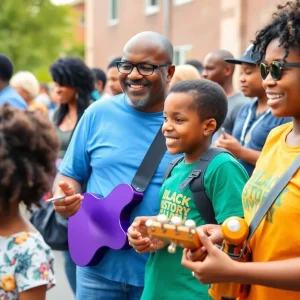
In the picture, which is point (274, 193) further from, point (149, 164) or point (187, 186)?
point (149, 164)

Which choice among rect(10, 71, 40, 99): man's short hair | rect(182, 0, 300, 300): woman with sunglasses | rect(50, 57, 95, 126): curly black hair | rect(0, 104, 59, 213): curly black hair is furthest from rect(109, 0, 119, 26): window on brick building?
rect(0, 104, 59, 213): curly black hair

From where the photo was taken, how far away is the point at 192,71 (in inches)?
262

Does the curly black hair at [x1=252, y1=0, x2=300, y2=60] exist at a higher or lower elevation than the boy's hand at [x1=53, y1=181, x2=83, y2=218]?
higher

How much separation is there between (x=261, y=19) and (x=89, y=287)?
14528 mm

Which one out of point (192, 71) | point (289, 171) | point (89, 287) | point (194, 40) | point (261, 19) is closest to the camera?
point (289, 171)

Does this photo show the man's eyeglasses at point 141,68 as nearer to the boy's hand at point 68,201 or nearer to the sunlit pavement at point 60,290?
the boy's hand at point 68,201

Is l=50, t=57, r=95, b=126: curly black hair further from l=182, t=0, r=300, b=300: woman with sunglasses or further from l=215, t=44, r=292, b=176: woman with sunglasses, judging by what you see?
l=182, t=0, r=300, b=300: woman with sunglasses

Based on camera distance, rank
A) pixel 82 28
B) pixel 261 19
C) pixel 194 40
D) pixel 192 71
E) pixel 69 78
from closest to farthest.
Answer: pixel 192 71 < pixel 69 78 < pixel 261 19 < pixel 194 40 < pixel 82 28

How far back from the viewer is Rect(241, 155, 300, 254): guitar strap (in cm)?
280

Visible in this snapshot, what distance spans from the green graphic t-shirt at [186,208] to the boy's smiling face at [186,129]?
3.4 inches

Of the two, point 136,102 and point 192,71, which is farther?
point 192,71

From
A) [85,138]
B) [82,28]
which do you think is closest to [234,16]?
[85,138]

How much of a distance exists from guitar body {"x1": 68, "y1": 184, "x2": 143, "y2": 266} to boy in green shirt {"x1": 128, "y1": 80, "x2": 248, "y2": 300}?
30cm

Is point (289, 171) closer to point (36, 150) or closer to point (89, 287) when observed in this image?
point (36, 150)
